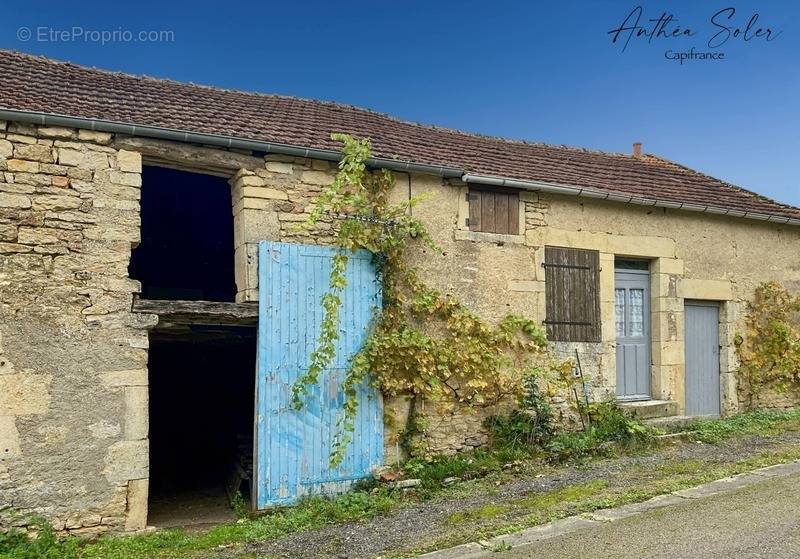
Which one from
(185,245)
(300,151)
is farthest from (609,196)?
(185,245)

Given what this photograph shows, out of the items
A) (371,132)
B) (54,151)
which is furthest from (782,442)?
(54,151)

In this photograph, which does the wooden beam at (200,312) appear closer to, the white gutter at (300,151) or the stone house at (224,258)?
the stone house at (224,258)

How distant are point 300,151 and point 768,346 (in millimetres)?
7452

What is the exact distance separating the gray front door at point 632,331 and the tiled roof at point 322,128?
118cm

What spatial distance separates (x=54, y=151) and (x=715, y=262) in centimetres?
838

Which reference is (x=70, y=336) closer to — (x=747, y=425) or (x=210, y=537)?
(x=210, y=537)

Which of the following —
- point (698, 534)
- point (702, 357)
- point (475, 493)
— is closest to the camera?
point (698, 534)

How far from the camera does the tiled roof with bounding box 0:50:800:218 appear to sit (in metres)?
6.43

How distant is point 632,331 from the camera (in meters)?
9.02

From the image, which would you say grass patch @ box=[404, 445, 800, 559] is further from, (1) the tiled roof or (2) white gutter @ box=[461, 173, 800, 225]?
(1) the tiled roof

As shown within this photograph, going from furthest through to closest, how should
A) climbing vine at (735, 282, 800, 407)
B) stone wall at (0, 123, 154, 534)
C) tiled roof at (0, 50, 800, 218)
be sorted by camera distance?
climbing vine at (735, 282, 800, 407) < tiled roof at (0, 50, 800, 218) < stone wall at (0, 123, 154, 534)

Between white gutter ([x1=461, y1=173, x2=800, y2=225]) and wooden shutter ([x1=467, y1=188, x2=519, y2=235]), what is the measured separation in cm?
14

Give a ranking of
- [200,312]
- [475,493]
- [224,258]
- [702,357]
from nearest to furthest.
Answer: [200,312], [475,493], [702,357], [224,258]

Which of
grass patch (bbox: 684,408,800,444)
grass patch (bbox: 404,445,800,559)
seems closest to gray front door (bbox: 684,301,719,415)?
grass patch (bbox: 684,408,800,444)
